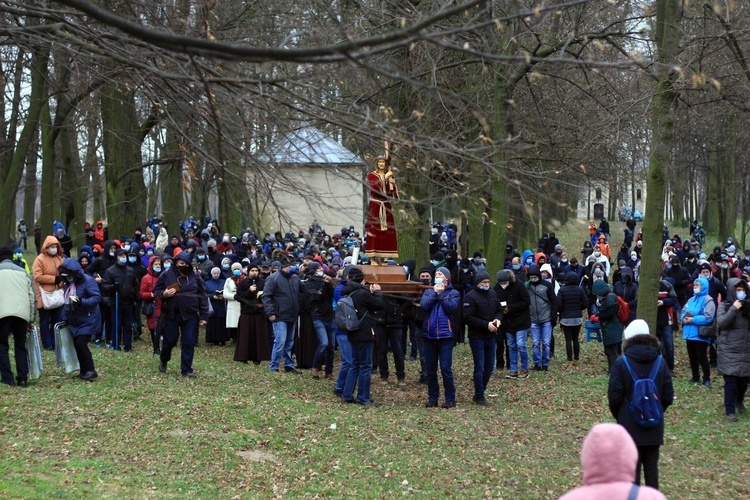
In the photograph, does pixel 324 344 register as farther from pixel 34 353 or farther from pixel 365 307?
pixel 34 353

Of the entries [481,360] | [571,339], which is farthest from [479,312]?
[571,339]

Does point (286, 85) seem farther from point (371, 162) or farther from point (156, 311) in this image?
point (156, 311)

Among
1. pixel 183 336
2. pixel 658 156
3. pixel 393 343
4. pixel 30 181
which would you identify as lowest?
pixel 393 343

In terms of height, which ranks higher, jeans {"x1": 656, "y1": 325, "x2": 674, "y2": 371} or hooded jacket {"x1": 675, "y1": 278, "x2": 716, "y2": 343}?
hooded jacket {"x1": 675, "y1": 278, "x2": 716, "y2": 343}

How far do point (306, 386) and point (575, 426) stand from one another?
4332 millimetres

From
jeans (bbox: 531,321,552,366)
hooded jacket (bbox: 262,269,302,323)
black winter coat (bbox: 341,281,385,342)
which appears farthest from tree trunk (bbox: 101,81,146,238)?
jeans (bbox: 531,321,552,366)

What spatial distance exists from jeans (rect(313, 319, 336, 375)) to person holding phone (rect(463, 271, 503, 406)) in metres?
2.91

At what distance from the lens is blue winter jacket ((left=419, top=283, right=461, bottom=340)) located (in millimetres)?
13523

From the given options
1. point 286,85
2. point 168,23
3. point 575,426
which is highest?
point 168,23

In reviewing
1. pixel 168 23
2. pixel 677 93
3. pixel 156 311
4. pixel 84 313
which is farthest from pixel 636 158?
Result: pixel 168 23

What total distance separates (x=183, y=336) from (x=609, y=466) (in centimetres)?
1098

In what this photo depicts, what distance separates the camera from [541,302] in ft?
57.0

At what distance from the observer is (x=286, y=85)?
24.2ft

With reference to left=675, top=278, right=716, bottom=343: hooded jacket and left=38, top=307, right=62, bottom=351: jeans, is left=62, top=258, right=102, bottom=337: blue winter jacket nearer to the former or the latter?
left=38, top=307, right=62, bottom=351: jeans
